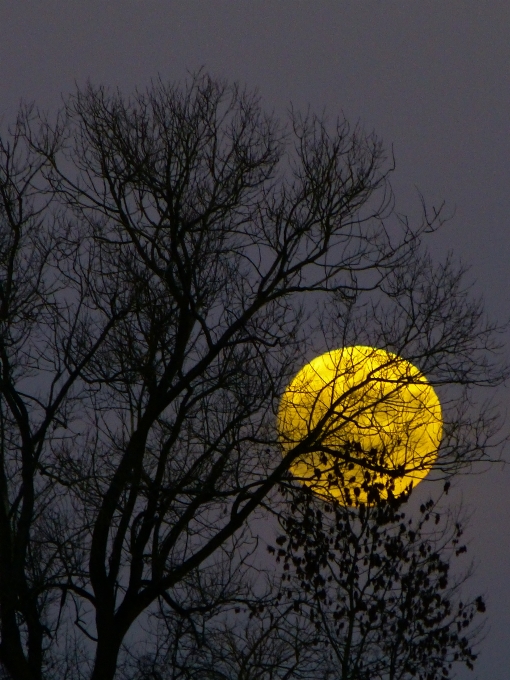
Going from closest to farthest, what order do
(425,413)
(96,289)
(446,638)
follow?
(425,413) < (96,289) < (446,638)

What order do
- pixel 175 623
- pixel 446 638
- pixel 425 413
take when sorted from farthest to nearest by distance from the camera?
pixel 446 638
pixel 175 623
pixel 425 413

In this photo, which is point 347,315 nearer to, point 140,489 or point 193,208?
point 193,208

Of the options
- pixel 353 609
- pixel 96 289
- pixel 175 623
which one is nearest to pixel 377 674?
pixel 353 609

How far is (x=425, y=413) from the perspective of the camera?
33.9 ft

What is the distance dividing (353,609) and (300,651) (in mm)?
845

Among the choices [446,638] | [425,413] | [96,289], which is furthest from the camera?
[446,638]

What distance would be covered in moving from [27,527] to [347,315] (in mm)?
4403

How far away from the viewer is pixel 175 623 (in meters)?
11.9

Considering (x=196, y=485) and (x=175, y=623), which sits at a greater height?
(x=196, y=485)

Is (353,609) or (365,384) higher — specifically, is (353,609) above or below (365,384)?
below

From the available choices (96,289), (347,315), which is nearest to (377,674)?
(347,315)

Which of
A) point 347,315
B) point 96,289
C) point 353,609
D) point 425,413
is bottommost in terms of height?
point 353,609

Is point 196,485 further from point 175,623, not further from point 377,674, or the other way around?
point 377,674

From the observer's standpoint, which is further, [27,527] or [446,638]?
[446,638]
